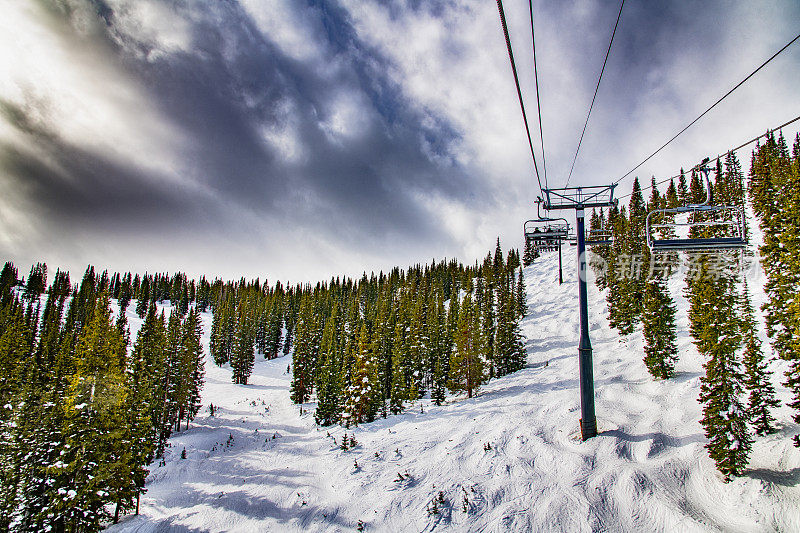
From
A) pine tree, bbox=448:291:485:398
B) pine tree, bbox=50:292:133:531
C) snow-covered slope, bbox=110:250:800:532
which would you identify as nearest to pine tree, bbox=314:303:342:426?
snow-covered slope, bbox=110:250:800:532

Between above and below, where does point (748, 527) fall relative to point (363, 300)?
below

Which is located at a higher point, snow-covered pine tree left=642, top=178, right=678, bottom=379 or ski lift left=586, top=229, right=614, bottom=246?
ski lift left=586, top=229, right=614, bottom=246

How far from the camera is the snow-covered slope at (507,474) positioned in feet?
40.3

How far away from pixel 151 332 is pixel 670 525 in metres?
51.6

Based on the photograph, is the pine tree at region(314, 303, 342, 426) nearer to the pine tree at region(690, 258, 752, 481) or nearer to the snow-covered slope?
the snow-covered slope

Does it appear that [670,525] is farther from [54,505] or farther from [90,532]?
[54,505]

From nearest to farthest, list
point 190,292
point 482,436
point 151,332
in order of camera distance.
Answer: point 482,436, point 151,332, point 190,292

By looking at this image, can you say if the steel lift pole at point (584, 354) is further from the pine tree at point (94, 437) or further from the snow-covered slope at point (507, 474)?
the pine tree at point (94, 437)

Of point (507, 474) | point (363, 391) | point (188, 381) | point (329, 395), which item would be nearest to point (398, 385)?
point (363, 391)

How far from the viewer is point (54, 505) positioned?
18.3 m

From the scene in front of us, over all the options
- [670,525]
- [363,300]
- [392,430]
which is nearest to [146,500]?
[392,430]

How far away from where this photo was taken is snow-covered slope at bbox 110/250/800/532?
40.3 ft

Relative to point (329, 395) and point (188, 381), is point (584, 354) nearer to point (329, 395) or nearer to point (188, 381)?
point (329, 395)

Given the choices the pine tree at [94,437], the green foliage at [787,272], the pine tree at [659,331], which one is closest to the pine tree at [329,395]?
the pine tree at [94,437]
